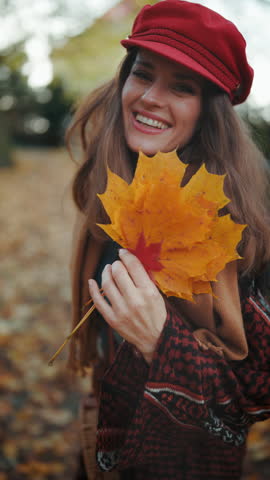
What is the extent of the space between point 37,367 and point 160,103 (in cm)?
260

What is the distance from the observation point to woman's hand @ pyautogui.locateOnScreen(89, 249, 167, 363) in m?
0.90

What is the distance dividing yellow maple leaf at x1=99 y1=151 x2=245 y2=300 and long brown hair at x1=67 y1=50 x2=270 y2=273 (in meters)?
0.24

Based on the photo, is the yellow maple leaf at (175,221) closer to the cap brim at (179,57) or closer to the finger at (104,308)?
the finger at (104,308)

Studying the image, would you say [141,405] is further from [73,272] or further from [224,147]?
[224,147]

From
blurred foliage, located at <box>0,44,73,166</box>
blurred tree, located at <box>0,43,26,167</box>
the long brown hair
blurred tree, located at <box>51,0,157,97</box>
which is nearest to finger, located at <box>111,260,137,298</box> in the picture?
the long brown hair

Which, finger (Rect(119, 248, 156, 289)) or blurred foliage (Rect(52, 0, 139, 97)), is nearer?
finger (Rect(119, 248, 156, 289))

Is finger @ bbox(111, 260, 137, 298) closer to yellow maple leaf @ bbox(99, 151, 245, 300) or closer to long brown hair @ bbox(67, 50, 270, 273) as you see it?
yellow maple leaf @ bbox(99, 151, 245, 300)

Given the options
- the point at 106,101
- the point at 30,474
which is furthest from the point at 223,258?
the point at 30,474

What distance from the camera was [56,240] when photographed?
600 cm

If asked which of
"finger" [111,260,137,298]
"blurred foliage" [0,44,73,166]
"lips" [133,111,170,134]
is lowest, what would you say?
"blurred foliage" [0,44,73,166]

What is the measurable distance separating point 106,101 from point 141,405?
1.09m

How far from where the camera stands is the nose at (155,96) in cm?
109

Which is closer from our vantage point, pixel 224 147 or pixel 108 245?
pixel 224 147

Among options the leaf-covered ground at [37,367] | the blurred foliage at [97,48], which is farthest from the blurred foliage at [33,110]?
the leaf-covered ground at [37,367]
